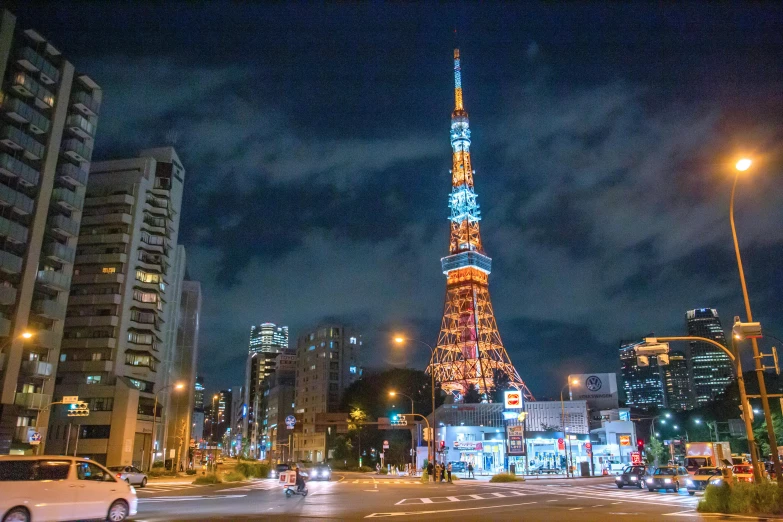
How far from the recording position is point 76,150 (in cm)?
5678

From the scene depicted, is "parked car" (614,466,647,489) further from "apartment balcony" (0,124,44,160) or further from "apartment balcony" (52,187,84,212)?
"apartment balcony" (0,124,44,160)

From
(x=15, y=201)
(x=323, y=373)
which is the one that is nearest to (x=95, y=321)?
(x=15, y=201)

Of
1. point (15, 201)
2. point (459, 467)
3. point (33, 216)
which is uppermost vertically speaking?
point (15, 201)

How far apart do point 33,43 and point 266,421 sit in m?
120

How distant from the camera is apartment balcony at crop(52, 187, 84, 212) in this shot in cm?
5434

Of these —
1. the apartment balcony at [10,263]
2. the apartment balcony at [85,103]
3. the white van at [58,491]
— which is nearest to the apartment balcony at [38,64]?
the apartment balcony at [85,103]

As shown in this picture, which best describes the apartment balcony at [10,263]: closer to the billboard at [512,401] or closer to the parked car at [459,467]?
the billboard at [512,401]

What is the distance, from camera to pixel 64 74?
176 feet

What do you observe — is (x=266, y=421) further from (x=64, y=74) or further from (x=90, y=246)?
(x=64, y=74)

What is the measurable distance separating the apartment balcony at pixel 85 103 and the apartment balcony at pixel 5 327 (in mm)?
22722

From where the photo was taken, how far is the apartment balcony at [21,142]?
47375mm

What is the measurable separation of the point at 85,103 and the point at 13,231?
56.7 feet

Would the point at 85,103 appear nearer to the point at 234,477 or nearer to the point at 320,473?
the point at 234,477

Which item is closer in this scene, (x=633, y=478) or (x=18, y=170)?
(x=633, y=478)
